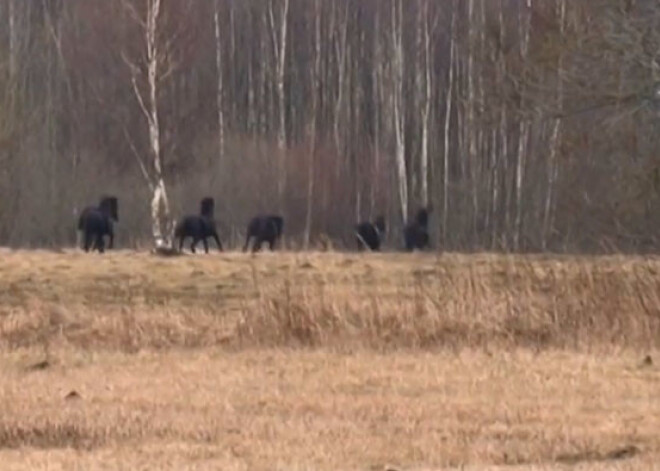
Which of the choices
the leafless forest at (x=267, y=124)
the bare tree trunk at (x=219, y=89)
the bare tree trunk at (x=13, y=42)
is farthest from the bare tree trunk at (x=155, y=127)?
the bare tree trunk at (x=13, y=42)

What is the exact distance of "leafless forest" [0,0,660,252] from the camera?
138 ft

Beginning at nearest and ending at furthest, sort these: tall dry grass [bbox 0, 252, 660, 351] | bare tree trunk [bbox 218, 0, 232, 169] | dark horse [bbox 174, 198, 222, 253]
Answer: tall dry grass [bbox 0, 252, 660, 351], dark horse [bbox 174, 198, 222, 253], bare tree trunk [bbox 218, 0, 232, 169]

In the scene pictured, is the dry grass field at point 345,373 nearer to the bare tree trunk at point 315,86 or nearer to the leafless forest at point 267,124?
the leafless forest at point 267,124

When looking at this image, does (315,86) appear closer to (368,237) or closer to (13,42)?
(13,42)

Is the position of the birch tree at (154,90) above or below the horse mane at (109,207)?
above

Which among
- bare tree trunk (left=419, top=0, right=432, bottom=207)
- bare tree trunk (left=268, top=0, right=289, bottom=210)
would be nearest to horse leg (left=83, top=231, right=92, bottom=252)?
bare tree trunk (left=268, top=0, right=289, bottom=210)

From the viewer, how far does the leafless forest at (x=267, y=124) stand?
42094 mm

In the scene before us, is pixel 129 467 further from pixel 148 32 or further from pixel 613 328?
pixel 148 32

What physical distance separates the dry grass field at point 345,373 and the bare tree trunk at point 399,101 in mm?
23966

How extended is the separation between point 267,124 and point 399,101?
14.6 feet

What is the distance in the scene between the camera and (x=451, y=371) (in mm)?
12758

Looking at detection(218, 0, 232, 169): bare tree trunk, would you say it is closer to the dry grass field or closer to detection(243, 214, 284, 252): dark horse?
detection(243, 214, 284, 252): dark horse

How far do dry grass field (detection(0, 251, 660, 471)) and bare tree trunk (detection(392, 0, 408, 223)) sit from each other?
24.0m

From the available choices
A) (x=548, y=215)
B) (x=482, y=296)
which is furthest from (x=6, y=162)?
(x=482, y=296)
